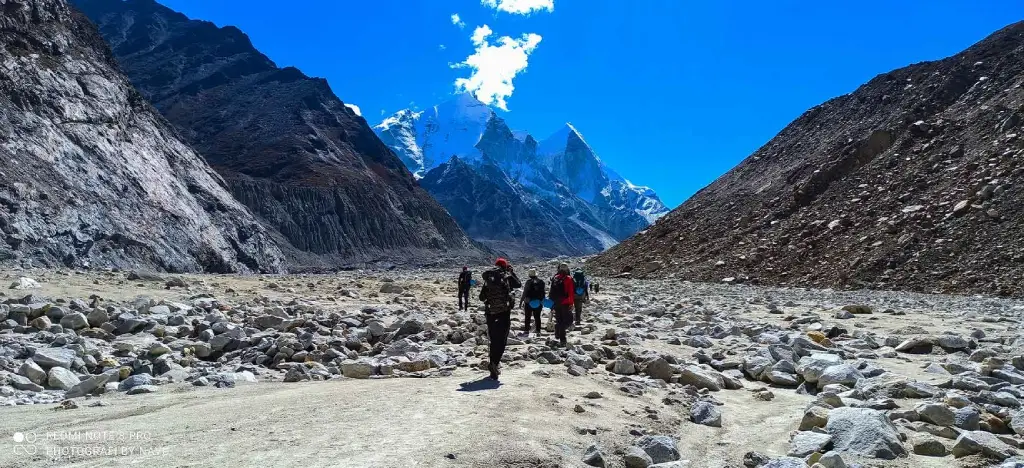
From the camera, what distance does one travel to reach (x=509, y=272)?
384 inches

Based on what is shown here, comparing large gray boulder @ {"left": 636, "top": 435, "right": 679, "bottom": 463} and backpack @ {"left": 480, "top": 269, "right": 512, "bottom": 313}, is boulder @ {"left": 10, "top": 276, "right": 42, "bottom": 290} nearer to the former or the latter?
backpack @ {"left": 480, "top": 269, "right": 512, "bottom": 313}

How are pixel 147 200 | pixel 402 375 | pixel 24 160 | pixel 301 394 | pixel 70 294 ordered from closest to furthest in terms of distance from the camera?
1. pixel 301 394
2. pixel 402 375
3. pixel 70 294
4. pixel 24 160
5. pixel 147 200

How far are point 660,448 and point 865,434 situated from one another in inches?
69.0

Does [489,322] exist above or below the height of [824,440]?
above

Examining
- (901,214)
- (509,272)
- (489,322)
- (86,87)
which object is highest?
(86,87)

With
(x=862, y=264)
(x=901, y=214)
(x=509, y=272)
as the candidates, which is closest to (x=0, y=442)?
(x=509, y=272)

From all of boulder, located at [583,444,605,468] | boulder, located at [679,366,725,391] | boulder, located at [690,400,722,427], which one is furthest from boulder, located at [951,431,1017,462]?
boulder, located at [679,366,725,391]

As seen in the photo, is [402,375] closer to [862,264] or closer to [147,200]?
[862,264]

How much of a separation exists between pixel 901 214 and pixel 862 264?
4.72 m

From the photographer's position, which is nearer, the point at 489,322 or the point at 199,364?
the point at 489,322

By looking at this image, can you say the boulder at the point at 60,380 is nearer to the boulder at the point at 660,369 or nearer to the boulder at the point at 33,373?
the boulder at the point at 33,373

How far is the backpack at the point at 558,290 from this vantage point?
1245 centimetres

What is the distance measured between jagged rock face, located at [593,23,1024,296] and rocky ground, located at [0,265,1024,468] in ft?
47.6

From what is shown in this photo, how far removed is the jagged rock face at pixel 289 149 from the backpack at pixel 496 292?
329ft
